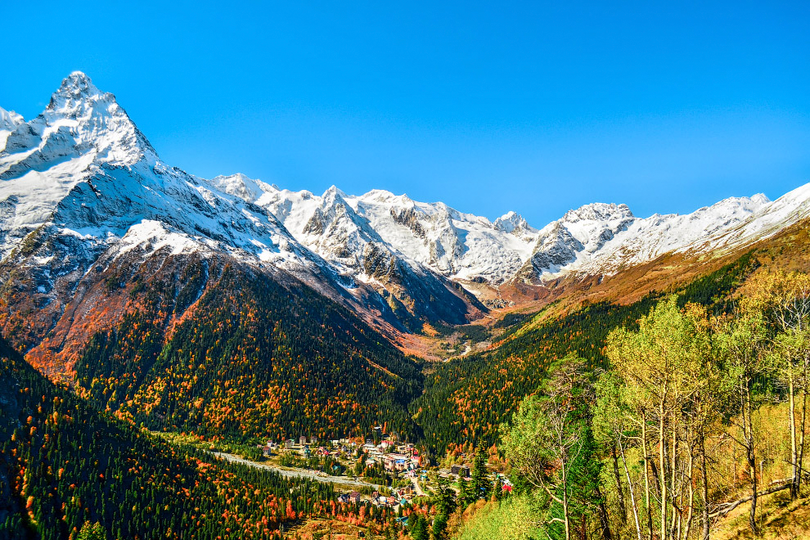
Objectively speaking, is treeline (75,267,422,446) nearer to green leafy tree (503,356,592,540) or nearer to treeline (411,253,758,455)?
treeline (411,253,758,455)

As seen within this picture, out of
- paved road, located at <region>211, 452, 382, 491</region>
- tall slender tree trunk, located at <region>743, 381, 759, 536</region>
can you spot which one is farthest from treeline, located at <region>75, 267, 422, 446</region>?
tall slender tree trunk, located at <region>743, 381, 759, 536</region>

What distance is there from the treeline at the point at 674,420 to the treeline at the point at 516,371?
8886cm

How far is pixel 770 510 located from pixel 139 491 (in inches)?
4229

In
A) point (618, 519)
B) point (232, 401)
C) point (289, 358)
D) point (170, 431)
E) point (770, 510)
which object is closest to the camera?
point (770, 510)

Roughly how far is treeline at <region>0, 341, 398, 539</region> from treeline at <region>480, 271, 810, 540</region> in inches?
2841

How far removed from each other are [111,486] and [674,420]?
105 meters

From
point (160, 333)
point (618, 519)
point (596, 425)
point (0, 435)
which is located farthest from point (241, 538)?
point (160, 333)

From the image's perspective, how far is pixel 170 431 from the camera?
480 feet

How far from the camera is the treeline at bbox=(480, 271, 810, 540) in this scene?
22.9 m

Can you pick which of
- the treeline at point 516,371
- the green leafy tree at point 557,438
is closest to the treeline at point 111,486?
the treeline at point 516,371

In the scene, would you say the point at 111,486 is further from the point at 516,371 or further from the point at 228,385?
the point at 516,371

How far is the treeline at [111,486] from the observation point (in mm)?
68688

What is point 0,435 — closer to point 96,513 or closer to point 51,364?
point 96,513

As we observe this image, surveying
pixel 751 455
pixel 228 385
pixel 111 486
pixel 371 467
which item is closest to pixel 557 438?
pixel 751 455
